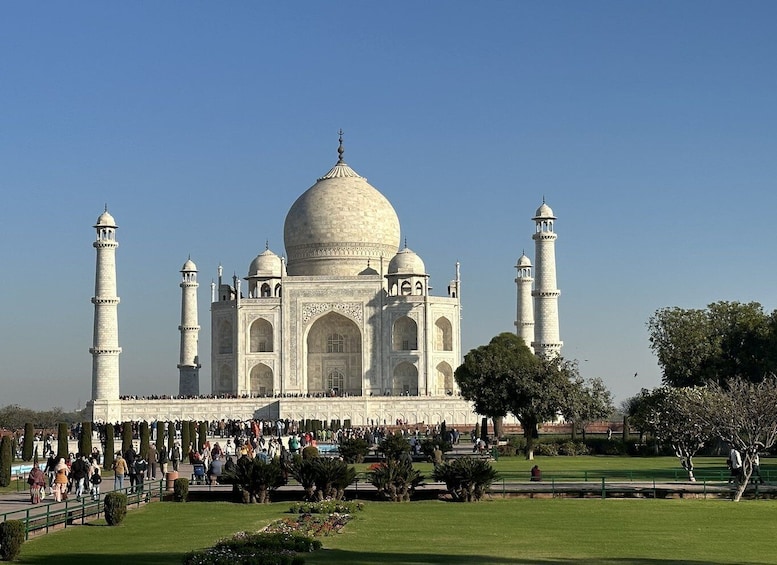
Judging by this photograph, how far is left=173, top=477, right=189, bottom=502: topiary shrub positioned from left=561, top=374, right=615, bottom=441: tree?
63.9 feet

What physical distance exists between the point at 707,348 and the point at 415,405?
17.0 meters

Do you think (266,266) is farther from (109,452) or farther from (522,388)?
(109,452)

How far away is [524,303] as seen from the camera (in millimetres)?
64000

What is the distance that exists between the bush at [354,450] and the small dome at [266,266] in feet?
92.2

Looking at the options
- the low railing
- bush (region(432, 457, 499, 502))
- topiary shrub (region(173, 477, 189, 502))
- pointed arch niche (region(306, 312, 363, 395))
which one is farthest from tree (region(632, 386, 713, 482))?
pointed arch niche (region(306, 312, 363, 395))

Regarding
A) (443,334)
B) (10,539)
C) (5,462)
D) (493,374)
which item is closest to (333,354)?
(443,334)

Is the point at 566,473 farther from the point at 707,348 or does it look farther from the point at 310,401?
the point at 310,401

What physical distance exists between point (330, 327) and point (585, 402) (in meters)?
22.5

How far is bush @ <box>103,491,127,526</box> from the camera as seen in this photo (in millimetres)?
20250

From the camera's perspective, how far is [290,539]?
16812 mm

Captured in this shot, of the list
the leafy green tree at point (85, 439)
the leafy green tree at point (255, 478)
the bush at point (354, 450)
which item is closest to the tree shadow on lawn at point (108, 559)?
the leafy green tree at point (255, 478)

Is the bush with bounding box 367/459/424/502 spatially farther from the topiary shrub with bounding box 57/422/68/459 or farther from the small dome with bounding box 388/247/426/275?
the small dome with bounding box 388/247/426/275

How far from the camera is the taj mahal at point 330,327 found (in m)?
56.8

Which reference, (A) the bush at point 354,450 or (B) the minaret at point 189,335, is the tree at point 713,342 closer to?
(A) the bush at point 354,450
